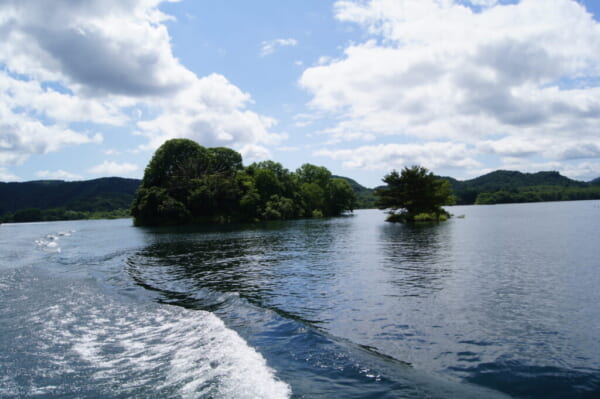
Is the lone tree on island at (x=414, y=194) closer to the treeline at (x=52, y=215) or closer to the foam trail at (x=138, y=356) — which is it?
the foam trail at (x=138, y=356)

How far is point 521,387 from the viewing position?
21.7ft

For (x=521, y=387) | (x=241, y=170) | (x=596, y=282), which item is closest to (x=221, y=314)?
(x=521, y=387)

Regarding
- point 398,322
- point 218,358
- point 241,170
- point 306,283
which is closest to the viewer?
point 218,358

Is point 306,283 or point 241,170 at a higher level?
point 241,170

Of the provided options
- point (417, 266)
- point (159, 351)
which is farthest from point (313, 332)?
point (417, 266)

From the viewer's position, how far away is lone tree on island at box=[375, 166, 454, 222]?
2539 inches

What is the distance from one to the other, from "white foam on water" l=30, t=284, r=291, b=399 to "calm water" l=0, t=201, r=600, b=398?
48 millimetres

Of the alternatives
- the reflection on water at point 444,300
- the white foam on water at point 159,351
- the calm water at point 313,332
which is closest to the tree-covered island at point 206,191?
the reflection on water at point 444,300

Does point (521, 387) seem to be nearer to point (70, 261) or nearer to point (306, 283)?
point (306, 283)

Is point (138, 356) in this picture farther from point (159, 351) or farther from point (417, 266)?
point (417, 266)

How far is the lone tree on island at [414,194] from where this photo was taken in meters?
64.5

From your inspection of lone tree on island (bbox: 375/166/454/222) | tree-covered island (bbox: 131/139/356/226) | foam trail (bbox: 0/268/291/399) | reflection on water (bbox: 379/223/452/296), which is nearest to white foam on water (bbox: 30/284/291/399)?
foam trail (bbox: 0/268/291/399)

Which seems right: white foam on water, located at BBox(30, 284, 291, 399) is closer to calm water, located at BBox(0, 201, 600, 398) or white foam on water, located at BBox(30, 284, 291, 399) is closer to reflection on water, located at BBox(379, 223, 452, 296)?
calm water, located at BBox(0, 201, 600, 398)

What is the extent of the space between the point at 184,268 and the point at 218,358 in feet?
49.8
